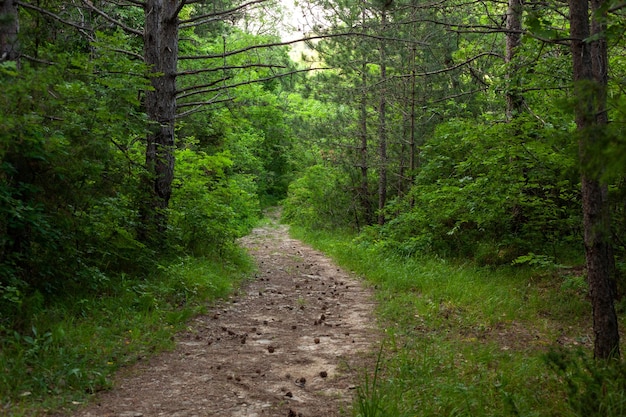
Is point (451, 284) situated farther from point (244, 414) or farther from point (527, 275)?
point (244, 414)

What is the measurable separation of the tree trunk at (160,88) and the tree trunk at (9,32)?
10.0 feet

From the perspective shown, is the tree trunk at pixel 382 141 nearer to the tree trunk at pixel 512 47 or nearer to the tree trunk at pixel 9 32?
the tree trunk at pixel 512 47

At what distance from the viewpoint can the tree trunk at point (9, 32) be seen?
18.5 feet

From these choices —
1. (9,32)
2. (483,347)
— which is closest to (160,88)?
(9,32)

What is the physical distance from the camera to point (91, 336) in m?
→ 5.33

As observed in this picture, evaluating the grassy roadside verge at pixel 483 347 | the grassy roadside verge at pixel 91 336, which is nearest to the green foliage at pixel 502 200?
the grassy roadside verge at pixel 483 347

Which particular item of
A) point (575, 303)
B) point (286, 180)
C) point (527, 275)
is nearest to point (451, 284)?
point (527, 275)

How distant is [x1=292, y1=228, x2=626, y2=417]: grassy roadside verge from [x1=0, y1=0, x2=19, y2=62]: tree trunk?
17.3 feet

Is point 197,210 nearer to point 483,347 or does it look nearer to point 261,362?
point 261,362

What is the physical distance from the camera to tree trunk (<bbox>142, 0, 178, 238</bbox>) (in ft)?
29.0

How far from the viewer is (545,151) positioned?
7.42 metres

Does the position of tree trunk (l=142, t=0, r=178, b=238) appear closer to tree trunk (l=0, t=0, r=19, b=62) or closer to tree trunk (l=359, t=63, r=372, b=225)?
tree trunk (l=0, t=0, r=19, b=62)

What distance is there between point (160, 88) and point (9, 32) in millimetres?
3344

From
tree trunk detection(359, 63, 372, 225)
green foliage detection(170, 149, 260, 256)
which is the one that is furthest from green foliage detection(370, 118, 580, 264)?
green foliage detection(170, 149, 260, 256)
